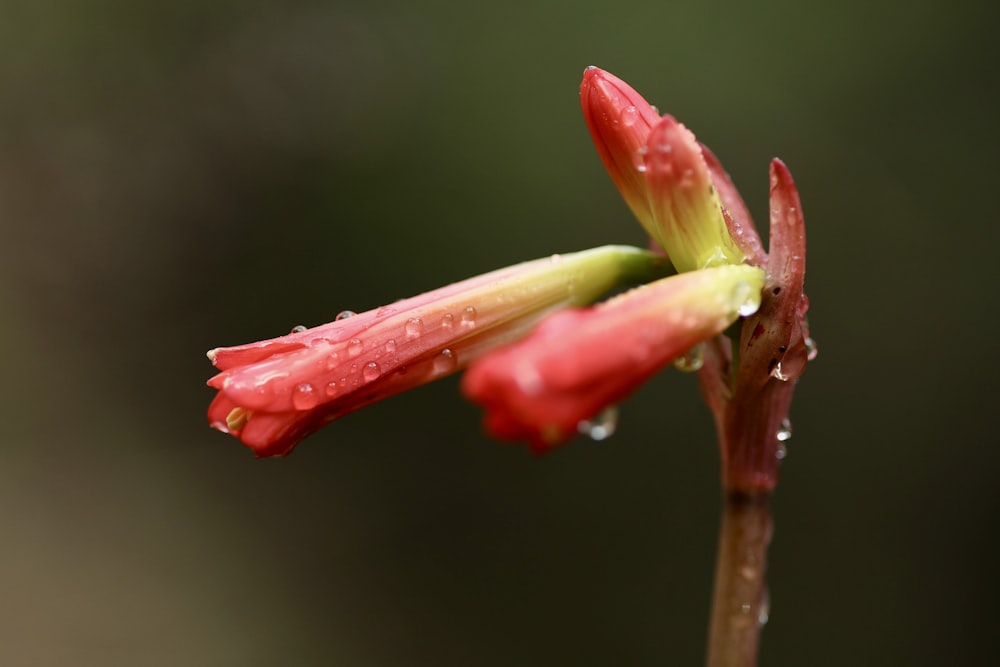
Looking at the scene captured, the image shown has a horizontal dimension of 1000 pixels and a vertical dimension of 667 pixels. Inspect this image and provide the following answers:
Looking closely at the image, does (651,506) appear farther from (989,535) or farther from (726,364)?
(726,364)

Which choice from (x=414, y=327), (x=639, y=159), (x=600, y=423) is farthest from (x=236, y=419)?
(x=639, y=159)

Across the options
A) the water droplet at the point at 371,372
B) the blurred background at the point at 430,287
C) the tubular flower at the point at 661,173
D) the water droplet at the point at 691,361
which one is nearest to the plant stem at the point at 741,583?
the water droplet at the point at 691,361

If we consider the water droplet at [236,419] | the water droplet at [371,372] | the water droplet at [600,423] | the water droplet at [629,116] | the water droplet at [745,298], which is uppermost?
the water droplet at [629,116]

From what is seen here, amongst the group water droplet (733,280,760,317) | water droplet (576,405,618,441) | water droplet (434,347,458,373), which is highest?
water droplet (733,280,760,317)

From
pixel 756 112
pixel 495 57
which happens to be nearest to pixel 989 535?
pixel 756 112

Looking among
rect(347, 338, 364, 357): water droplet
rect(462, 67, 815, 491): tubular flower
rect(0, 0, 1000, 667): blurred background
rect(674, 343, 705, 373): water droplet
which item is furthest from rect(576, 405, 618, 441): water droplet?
rect(0, 0, 1000, 667): blurred background

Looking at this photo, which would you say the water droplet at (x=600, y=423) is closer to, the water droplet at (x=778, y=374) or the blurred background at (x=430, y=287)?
the water droplet at (x=778, y=374)

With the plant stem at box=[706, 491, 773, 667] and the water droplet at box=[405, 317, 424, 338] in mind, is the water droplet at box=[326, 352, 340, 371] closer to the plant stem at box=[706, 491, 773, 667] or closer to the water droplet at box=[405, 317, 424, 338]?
the water droplet at box=[405, 317, 424, 338]
